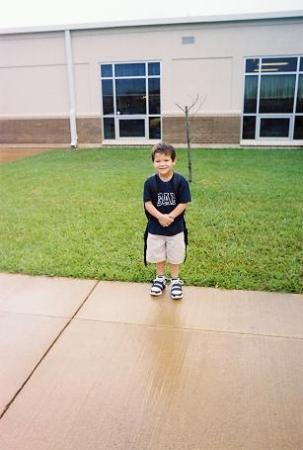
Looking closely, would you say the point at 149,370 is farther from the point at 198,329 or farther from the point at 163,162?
the point at 163,162

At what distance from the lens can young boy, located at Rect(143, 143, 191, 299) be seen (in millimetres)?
3393

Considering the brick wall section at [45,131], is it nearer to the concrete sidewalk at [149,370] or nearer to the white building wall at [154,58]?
the white building wall at [154,58]

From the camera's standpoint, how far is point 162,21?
1414cm

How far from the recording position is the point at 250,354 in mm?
2789

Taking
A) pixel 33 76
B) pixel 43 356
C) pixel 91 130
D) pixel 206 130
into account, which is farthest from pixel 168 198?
pixel 33 76

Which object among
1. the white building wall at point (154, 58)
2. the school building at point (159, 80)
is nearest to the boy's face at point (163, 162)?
the school building at point (159, 80)

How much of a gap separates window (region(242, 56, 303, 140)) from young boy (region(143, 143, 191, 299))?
12326 mm

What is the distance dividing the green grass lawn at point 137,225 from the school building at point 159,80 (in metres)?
4.95

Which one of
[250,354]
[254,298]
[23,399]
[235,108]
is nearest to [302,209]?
[254,298]

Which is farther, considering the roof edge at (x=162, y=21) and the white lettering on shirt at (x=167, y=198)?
the roof edge at (x=162, y=21)

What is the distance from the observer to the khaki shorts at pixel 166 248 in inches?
143

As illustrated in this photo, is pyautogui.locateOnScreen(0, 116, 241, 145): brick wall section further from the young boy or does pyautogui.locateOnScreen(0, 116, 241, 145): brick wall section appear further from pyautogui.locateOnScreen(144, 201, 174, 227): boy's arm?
pyautogui.locateOnScreen(144, 201, 174, 227): boy's arm

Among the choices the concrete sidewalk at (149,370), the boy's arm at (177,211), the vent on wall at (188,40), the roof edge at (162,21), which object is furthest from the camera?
the vent on wall at (188,40)

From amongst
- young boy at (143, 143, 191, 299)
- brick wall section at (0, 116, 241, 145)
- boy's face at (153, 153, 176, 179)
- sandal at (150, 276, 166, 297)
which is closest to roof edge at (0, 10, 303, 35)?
brick wall section at (0, 116, 241, 145)
